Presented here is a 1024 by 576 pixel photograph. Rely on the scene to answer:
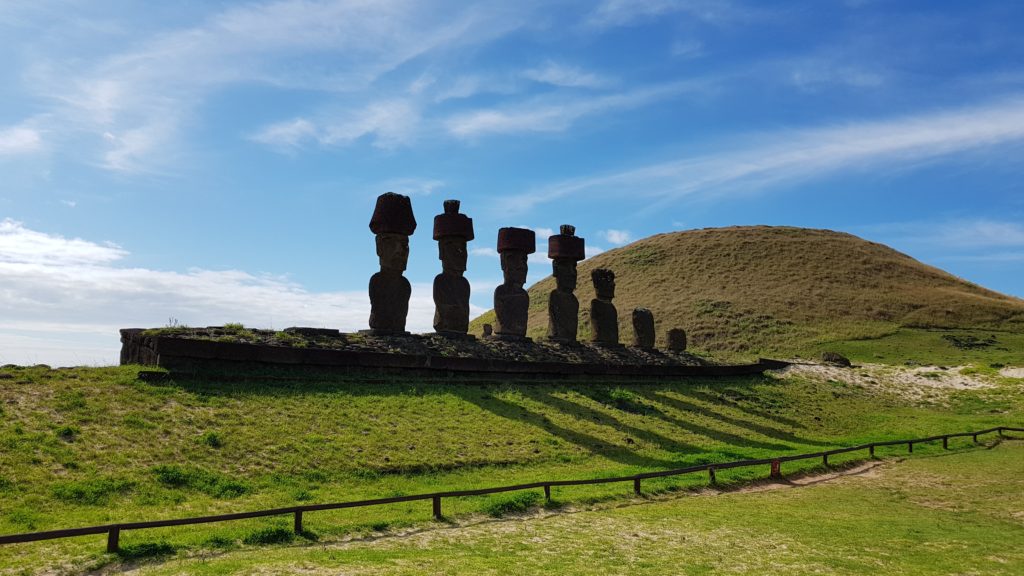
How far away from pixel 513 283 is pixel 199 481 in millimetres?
16022

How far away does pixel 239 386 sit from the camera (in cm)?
1762

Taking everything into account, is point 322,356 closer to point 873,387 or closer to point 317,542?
point 317,542

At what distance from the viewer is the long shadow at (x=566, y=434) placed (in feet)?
62.7

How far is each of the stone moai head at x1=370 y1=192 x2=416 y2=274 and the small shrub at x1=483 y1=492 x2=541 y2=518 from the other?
35.0 ft

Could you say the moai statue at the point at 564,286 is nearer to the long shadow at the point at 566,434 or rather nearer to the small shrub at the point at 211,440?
the long shadow at the point at 566,434

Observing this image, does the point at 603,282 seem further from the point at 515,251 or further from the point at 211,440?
the point at 211,440

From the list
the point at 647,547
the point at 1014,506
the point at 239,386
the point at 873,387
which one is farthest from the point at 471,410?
the point at 873,387

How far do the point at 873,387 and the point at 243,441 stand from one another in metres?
31.8

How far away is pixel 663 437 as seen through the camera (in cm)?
2203

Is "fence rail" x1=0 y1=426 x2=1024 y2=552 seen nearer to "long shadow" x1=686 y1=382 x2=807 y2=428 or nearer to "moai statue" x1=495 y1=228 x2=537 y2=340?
"long shadow" x1=686 y1=382 x2=807 y2=428

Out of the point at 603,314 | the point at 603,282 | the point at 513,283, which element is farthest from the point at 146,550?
the point at 603,282

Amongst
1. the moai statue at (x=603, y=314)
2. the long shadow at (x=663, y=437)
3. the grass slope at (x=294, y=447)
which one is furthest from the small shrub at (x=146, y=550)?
the moai statue at (x=603, y=314)

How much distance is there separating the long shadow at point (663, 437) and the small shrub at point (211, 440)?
10486 mm

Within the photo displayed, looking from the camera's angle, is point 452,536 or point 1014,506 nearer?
point 452,536
